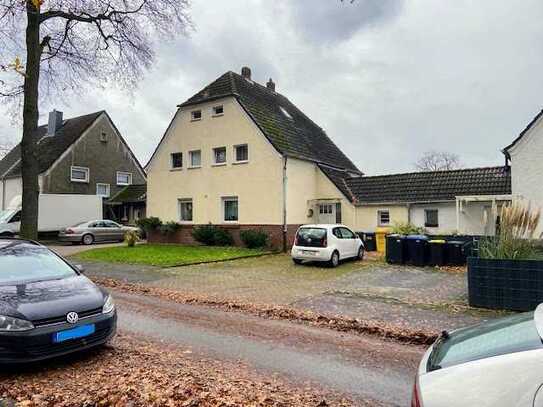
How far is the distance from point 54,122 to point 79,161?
658cm

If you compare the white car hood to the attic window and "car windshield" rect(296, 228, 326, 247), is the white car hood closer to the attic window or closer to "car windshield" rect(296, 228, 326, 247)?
"car windshield" rect(296, 228, 326, 247)

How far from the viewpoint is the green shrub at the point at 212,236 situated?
22.5 metres

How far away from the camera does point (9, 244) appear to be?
6.86 metres

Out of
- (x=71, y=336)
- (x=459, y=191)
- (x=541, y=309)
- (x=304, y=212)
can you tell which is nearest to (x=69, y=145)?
(x=304, y=212)

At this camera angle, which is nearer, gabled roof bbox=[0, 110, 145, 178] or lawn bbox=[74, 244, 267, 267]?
lawn bbox=[74, 244, 267, 267]

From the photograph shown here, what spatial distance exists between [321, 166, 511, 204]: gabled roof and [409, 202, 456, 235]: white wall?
0.37 meters

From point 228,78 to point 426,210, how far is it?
1324 centimetres

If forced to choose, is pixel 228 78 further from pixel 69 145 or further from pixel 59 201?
pixel 69 145

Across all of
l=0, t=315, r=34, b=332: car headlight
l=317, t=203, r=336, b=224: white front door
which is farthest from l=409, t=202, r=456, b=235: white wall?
l=0, t=315, r=34, b=332: car headlight

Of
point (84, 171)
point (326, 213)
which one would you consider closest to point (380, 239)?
point (326, 213)

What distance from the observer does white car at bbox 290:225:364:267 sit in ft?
50.6

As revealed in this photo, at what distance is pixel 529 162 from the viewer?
1770 cm

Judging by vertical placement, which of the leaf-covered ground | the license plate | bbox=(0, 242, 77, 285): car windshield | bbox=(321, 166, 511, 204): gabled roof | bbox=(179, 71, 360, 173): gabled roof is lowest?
the leaf-covered ground

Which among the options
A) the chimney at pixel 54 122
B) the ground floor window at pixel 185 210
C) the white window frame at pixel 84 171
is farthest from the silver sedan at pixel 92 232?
the chimney at pixel 54 122
